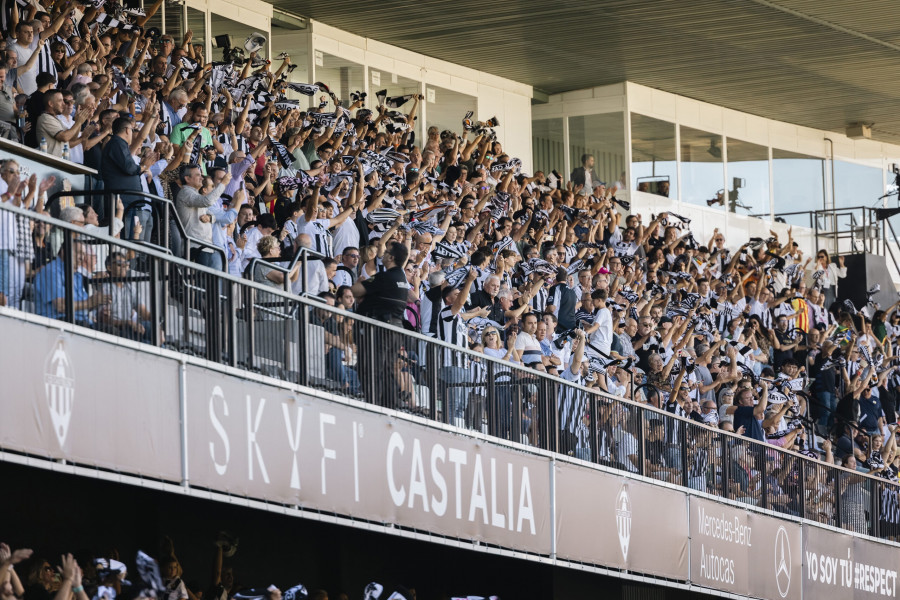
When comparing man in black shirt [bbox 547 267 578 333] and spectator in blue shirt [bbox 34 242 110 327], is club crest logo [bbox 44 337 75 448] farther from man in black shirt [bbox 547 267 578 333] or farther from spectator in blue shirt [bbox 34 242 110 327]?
man in black shirt [bbox 547 267 578 333]

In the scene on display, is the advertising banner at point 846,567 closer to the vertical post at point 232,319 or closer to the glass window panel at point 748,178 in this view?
the vertical post at point 232,319

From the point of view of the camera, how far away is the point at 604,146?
29.8 metres

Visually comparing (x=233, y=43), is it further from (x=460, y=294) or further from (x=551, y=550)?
(x=551, y=550)

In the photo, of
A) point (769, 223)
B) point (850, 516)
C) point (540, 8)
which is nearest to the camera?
point (850, 516)

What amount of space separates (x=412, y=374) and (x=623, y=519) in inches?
139

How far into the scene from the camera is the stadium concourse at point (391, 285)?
36.6 feet

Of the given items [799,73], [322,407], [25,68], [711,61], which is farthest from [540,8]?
[322,407]

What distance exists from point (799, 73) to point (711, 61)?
1.91m

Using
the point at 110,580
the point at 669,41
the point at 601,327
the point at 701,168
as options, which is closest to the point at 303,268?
the point at 110,580

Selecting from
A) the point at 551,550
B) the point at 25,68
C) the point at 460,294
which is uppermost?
Answer: the point at 25,68

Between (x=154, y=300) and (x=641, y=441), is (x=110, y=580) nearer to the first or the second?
(x=154, y=300)

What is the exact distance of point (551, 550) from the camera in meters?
14.9

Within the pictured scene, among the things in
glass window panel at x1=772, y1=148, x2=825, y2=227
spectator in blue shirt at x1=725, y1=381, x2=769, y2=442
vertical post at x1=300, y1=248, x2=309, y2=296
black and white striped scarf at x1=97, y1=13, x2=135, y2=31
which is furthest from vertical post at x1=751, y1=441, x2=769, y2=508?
glass window panel at x1=772, y1=148, x2=825, y2=227

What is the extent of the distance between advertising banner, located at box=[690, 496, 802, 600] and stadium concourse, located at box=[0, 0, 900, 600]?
0.82ft
